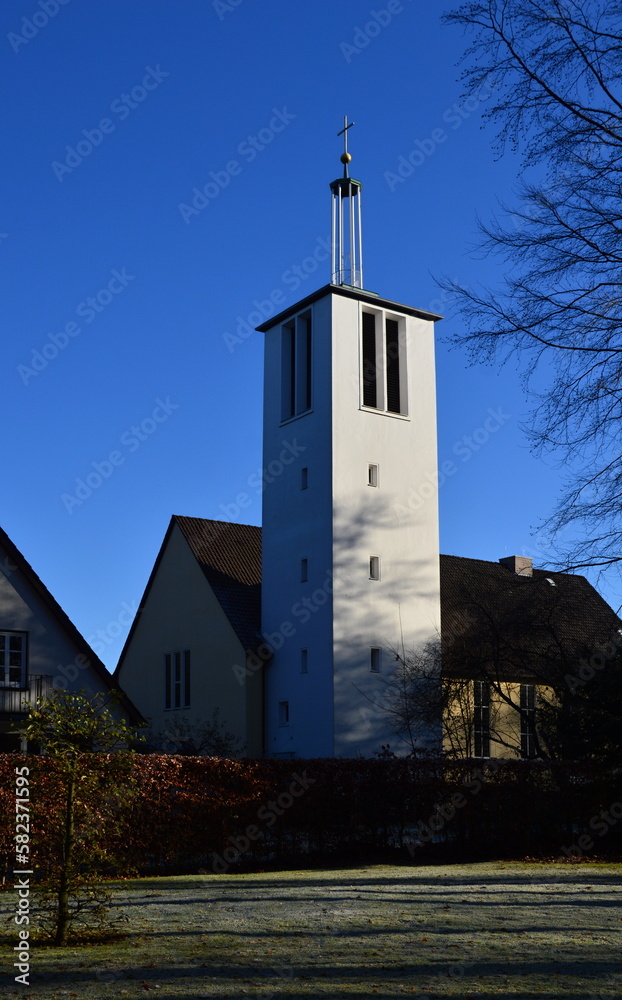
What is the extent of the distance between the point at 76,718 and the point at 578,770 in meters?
16.5

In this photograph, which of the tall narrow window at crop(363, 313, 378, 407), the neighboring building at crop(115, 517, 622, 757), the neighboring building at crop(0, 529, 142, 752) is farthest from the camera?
the tall narrow window at crop(363, 313, 378, 407)

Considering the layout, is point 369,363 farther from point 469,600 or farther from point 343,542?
point 469,600

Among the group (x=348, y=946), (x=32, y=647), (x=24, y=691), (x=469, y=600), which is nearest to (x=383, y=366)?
(x=469, y=600)

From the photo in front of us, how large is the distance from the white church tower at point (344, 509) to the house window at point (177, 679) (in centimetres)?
492

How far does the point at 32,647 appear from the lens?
3039 cm

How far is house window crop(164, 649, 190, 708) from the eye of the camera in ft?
138

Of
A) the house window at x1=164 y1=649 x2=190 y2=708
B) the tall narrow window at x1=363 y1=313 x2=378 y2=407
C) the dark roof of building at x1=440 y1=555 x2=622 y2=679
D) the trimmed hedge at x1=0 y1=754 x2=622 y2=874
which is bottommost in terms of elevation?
the trimmed hedge at x1=0 y1=754 x2=622 y2=874

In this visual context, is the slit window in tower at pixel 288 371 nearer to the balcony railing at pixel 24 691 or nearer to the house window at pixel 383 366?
the house window at pixel 383 366

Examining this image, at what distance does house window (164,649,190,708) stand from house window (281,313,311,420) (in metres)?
10.6

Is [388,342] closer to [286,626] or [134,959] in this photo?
[286,626]

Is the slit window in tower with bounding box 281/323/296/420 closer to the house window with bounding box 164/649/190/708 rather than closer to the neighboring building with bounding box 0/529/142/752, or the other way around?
the house window with bounding box 164/649/190/708

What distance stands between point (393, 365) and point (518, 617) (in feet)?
40.8

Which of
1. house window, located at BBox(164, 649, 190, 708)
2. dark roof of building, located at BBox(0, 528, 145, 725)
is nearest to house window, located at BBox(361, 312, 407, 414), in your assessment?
house window, located at BBox(164, 649, 190, 708)

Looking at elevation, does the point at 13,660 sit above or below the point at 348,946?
above
